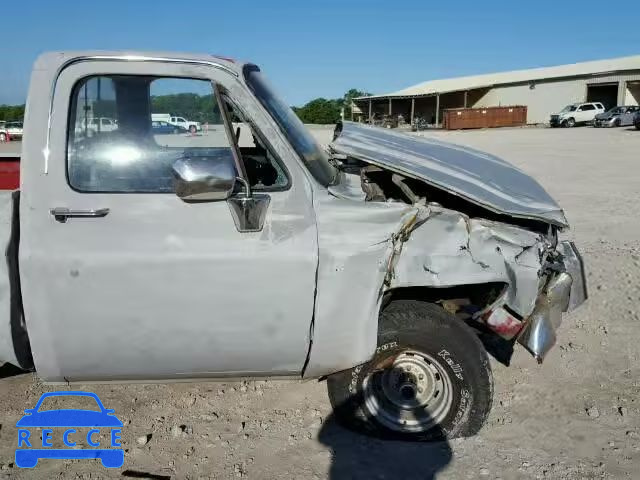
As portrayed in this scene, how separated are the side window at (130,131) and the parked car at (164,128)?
1 cm

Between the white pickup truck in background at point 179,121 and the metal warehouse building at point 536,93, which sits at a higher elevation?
the metal warehouse building at point 536,93

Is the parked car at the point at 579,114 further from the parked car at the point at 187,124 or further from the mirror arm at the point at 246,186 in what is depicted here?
the mirror arm at the point at 246,186

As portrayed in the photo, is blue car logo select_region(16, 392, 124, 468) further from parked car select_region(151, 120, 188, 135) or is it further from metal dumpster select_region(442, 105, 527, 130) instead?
metal dumpster select_region(442, 105, 527, 130)

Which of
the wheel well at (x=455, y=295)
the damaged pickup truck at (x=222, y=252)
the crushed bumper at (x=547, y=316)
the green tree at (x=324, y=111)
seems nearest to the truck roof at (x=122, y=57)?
the damaged pickup truck at (x=222, y=252)

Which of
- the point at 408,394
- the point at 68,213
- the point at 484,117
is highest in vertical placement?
the point at 484,117

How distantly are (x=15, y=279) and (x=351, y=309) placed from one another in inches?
65.4

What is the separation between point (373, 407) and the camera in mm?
3348

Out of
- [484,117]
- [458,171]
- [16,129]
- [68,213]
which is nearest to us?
[68,213]

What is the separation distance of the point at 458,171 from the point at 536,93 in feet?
163

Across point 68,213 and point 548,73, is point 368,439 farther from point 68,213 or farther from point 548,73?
point 548,73

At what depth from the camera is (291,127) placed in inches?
124

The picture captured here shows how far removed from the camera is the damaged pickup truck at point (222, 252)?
275cm

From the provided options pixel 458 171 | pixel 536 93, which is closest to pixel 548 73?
pixel 536 93

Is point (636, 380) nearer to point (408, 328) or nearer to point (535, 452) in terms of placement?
point (535, 452)
